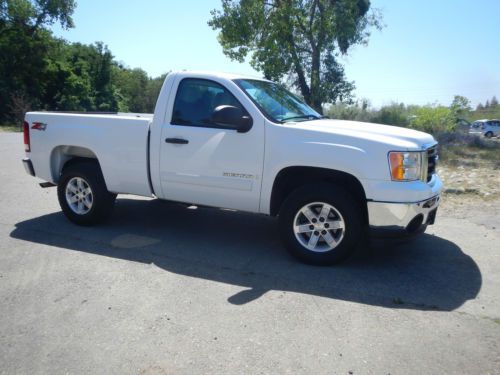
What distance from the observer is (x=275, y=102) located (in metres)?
5.43

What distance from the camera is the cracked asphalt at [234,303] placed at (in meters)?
3.13

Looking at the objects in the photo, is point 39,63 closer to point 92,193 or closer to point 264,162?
point 92,193

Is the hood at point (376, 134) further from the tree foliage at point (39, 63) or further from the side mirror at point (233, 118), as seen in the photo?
the tree foliage at point (39, 63)

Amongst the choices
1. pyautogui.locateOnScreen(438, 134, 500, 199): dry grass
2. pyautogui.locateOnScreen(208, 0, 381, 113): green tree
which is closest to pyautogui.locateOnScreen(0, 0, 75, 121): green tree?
pyautogui.locateOnScreen(208, 0, 381, 113): green tree

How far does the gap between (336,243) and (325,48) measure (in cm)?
2650

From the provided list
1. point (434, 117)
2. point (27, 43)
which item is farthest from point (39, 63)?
point (434, 117)

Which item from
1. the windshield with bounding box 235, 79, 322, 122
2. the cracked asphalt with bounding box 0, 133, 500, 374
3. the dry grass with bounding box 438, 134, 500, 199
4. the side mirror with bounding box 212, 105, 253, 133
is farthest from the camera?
the dry grass with bounding box 438, 134, 500, 199

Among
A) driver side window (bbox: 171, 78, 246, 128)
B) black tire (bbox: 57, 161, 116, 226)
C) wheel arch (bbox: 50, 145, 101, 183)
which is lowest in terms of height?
black tire (bbox: 57, 161, 116, 226)

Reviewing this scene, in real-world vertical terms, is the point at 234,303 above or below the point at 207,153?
below

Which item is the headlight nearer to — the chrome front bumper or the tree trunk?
the chrome front bumper

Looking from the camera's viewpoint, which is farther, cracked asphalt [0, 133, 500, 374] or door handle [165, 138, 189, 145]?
door handle [165, 138, 189, 145]

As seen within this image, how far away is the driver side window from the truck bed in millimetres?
455

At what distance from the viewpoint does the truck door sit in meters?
5.00

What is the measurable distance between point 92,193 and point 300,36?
25.7 metres
